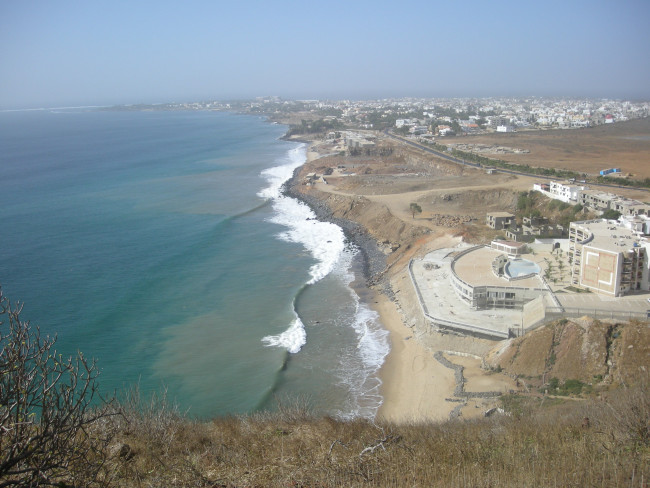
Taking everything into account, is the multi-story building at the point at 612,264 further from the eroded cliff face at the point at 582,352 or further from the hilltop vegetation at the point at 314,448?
the hilltop vegetation at the point at 314,448

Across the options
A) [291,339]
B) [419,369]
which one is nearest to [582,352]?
[419,369]

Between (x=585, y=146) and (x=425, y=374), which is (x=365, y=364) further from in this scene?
(x=585, y=146)

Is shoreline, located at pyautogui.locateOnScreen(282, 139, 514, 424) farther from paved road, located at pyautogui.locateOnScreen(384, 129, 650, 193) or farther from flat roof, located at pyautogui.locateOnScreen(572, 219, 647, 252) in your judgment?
paved road, located at pyautogui.locateOnScreen(384, 129, 650, 193)

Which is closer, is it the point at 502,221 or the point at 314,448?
the point at 314,448

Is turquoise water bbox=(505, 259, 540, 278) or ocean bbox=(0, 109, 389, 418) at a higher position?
turquoise water bbox=(505, 259, 540, 278)

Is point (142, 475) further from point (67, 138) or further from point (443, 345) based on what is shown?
point (67, 138)

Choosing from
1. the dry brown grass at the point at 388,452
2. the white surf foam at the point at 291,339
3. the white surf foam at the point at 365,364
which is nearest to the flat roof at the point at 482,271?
the white surf foam at the point at 365,364

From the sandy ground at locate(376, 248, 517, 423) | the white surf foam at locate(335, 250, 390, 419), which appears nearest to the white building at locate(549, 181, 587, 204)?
the sandy ground at locate(376, 248, 517, 423)
